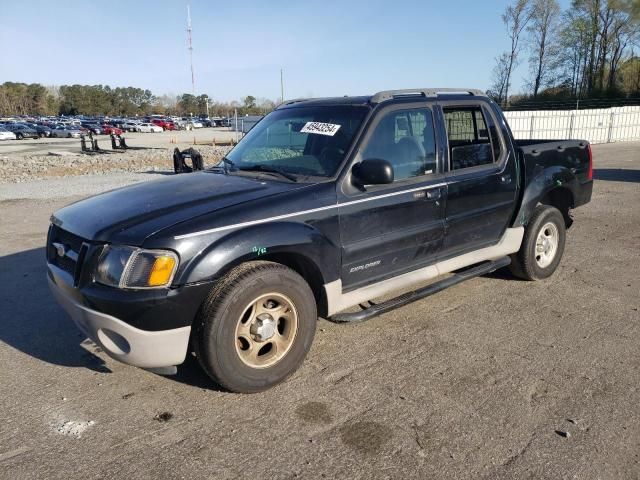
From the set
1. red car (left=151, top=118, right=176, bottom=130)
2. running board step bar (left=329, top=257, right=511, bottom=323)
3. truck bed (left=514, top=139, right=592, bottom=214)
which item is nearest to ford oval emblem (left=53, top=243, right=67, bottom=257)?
running board step bar (left=329, top=257, right=511, bottom=323)

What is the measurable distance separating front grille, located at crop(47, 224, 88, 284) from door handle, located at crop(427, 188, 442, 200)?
2505 mm

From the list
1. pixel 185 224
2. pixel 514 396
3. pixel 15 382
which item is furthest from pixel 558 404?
pixel 15 382

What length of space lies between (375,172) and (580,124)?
23777 millimetres

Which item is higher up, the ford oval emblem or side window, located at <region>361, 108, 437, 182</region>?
side window, located at <region>361, 108, 437, 182</region>

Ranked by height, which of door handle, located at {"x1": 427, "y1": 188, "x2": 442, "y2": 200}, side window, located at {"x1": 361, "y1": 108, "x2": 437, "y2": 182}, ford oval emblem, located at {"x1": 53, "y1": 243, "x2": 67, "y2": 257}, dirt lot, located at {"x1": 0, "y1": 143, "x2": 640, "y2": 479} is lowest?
dirt lot, located at {"x1": 0, "y1": 143, "x2": 640, "y2": 479}

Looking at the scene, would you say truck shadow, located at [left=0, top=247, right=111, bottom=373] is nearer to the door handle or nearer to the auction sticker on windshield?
the auction sticker on windshield

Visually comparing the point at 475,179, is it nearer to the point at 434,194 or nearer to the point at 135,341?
the point at 434,194

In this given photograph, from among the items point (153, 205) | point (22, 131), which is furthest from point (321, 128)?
point (22, 131)

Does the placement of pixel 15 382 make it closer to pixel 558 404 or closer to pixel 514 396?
pixel 514 396

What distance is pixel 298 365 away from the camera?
348 centimetres

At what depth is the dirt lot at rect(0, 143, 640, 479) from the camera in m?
2.64

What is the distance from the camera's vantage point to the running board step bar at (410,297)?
11.9 feet

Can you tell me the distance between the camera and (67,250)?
3.33m

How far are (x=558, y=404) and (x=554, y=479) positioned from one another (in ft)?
2.38
